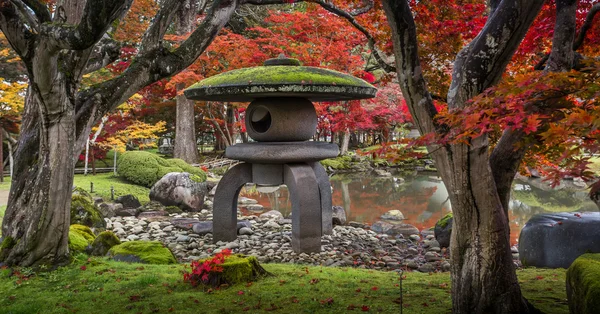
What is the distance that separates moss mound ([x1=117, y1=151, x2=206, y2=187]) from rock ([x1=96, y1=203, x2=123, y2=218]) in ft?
10.8

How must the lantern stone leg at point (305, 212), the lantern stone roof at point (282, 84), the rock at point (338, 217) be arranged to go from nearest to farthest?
the lantern stone roof at point (282, 84), the lantern stone leg at point (305, 212), the rock at point (338, 217)

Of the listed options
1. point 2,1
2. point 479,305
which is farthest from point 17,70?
point 479,305

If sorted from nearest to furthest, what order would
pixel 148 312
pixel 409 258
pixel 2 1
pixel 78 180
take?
pixel 148 312, pixel 2 1, pixel 409 258, pixel 78 180

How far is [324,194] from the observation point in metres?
8.50

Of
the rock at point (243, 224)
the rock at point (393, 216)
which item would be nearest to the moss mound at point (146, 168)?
the rock at point (243, 224)

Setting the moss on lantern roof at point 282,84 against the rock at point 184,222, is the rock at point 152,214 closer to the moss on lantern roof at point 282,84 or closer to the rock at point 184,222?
the rock at point 184,222

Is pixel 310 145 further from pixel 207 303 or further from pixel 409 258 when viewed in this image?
pixel 207 303

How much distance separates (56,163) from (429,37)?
5148 millimetres

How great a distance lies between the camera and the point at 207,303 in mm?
4164

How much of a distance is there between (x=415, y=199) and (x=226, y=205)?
9.08 m

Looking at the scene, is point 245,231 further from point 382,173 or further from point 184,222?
point 382,173

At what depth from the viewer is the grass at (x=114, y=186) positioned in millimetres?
12948

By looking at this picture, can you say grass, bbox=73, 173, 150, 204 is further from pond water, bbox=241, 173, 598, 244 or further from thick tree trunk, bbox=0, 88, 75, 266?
thick tree trunk, bbox=0, 88, 75, 266

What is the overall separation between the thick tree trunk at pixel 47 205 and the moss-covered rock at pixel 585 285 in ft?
17.5
